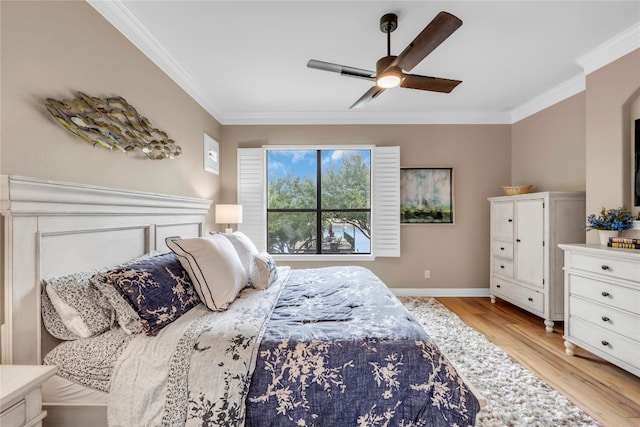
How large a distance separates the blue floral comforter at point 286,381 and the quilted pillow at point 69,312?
230mm

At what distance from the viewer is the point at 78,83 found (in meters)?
1.66

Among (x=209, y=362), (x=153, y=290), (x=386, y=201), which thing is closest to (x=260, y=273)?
(x=153, y=290)

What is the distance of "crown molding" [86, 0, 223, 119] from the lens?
6.15 feet

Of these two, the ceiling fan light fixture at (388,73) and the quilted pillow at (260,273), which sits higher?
the ceiling fan light fixture at (388,73)

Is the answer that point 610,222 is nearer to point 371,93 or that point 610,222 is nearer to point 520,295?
point 520,295

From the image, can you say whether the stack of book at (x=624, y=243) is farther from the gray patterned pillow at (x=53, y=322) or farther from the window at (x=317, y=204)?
the gray patterned pillow at (x=53, y=322)

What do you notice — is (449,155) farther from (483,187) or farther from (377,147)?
(377,147)

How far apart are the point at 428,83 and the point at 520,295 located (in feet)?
8.90

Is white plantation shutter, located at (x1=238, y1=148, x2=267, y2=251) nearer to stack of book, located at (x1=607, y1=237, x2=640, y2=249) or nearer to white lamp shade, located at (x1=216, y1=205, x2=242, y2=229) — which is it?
white lamp shade, located at (x1=216, y1=205, x2=242, y2=229)

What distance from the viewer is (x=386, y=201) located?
407 cm

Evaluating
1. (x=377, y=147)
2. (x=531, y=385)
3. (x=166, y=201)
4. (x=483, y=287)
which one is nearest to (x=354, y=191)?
(x=377, y=147)

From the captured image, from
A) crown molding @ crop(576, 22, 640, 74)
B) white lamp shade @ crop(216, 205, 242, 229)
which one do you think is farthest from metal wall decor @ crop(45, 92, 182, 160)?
crown molding @ crop(576, 22, 640, 74)

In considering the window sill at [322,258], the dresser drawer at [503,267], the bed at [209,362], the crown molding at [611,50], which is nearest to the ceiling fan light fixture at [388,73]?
the bed at [209,362]

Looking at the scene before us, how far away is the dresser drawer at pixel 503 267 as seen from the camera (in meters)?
3.54
